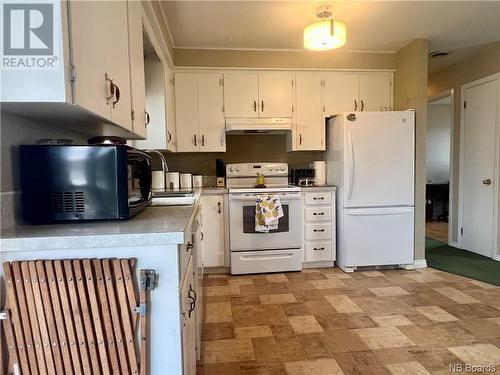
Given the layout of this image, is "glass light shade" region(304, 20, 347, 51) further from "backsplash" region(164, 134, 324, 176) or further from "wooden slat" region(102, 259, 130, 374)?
"wooden slat" region(102, 259, 130, 374)

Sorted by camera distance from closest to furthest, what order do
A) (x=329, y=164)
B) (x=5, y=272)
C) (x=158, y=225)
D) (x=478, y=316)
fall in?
(x=5, y=272) → (x=158, y=225) → (x=478, y=316) → (x=329, y=164)

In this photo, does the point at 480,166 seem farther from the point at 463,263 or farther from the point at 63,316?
the point at 63,316

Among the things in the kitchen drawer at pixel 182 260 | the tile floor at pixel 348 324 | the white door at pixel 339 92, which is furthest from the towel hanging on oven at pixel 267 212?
the kitchen drawer at pixel 182 260

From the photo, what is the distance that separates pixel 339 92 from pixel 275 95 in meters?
0.79

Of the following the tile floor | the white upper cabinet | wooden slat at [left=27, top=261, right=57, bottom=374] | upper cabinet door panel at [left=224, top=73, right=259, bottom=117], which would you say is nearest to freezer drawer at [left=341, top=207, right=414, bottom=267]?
the tile floor

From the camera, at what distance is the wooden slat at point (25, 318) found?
0.84 m

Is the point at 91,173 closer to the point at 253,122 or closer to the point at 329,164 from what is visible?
the point at 253,122

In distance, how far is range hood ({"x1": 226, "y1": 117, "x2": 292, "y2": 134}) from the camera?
3461 mm

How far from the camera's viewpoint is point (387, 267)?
346 centimetres

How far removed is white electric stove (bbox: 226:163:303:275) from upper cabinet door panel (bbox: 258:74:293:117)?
962mm

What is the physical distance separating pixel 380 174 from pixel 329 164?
24.2 inches

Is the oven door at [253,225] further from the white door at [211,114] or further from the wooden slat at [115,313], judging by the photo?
the wooden slat at [115,313]

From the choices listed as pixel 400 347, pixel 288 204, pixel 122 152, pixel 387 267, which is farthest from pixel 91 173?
pixel 387 267

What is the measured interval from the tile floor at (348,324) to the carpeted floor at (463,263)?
211mm
